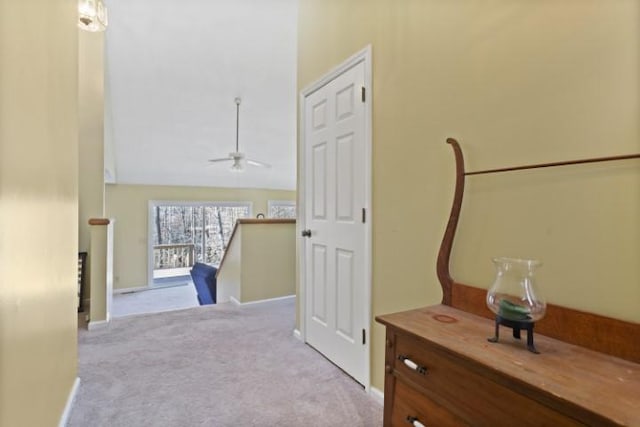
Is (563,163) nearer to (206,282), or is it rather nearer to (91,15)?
(91,15)

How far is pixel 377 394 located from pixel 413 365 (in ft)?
2.93

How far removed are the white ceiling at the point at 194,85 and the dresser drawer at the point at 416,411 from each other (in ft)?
11.6

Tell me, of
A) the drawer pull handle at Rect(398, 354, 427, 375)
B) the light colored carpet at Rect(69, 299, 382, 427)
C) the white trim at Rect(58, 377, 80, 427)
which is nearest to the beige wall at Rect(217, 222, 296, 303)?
the light colored carpet at Rect(69, 299, 382, 427)

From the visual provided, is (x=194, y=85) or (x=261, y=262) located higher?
(x=194, y=85)

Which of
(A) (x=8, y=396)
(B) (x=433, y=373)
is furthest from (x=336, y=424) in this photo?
(A) (x=8, y=396)

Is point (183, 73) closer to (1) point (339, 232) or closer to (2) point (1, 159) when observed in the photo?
(1) point (339, 232)

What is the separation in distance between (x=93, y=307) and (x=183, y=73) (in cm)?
308

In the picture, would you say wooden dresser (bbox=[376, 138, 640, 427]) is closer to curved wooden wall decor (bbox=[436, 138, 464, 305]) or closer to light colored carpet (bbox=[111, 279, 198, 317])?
curved wooden wall decor (bbox=[436, 138, 464, 305])

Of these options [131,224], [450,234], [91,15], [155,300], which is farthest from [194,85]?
[450,234]

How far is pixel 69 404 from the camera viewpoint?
1755mm

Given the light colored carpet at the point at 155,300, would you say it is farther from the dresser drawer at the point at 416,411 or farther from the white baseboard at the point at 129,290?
the dresser drawer at the point at 416,411

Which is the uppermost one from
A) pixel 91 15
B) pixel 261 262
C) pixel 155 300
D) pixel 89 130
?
pixel 91 15

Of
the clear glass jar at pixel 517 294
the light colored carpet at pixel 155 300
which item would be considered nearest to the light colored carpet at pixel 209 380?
the clear glass jar at pixel 517 294

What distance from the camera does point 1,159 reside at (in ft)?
3.00
